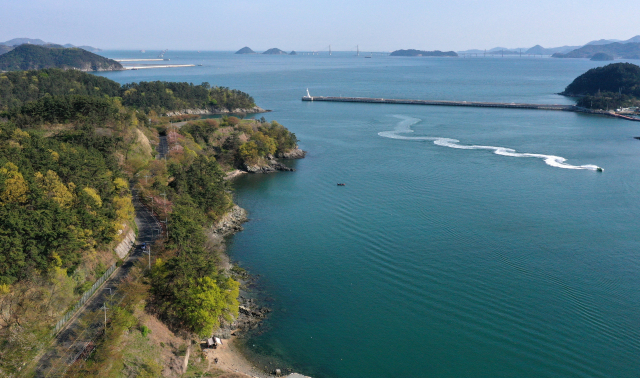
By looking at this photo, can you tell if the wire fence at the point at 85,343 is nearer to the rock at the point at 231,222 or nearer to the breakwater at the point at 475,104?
the rock at the point at 231,222

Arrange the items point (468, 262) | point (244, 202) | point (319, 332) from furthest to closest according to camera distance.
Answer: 1. point (244, 202)
2. point (468, 262)
3. point (319, 332)

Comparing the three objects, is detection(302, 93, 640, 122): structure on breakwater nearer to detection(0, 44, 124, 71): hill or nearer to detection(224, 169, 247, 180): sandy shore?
detection(224, 169, 247, 180): sandy shore

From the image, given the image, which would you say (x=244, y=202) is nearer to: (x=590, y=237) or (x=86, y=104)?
(x=86, y=104)

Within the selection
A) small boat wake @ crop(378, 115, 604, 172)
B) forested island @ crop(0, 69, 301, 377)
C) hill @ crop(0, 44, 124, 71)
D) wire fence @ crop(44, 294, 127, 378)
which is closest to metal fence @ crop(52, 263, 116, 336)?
forested island @ crop(0, 69, 301, 377)

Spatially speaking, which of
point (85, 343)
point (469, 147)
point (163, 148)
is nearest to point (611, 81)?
point (469, 147)

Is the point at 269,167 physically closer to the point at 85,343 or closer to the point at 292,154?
the point at 292,154

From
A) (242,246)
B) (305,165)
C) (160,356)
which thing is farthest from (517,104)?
(160,356)
